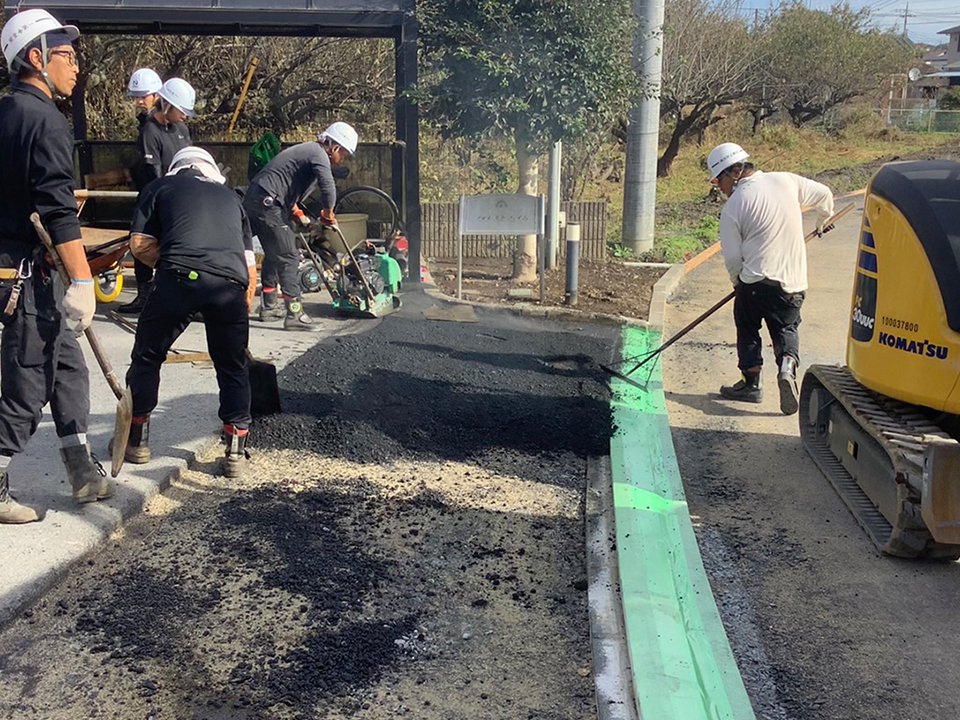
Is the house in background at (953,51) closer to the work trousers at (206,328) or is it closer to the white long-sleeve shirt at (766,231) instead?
the white long-sleeve shirt at (766,231)

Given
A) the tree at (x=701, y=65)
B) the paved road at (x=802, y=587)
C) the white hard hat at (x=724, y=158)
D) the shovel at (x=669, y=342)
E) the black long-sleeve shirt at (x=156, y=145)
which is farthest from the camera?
the tree at (x=701, y=65)

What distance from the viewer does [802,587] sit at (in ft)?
13.4

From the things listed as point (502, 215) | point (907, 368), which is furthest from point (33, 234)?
point (502, 215)

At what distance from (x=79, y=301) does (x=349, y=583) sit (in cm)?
165

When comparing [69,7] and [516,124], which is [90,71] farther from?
[516,124]

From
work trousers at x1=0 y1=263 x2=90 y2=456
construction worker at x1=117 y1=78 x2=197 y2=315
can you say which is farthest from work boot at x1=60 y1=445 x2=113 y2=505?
construction worker at x1=117 y1=78 x2=197 y2=315

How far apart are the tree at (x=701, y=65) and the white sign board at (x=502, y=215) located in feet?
40.8

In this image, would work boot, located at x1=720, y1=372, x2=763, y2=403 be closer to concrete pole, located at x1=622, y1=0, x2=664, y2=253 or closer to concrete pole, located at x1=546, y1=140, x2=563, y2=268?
concrete pole, located at x1=546, y1=140, x2=563, y2=268

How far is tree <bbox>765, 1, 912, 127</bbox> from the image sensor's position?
107ft

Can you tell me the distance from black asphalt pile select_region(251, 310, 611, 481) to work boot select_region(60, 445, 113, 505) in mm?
1143

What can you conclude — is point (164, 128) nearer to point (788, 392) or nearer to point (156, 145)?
point (156, 145)

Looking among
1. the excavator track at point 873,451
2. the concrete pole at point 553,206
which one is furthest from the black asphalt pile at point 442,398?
the concrete pole at point 553,206

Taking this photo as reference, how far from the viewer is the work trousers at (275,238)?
801cm

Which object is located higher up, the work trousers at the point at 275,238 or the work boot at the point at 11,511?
the work trousers at the point at 275,238
